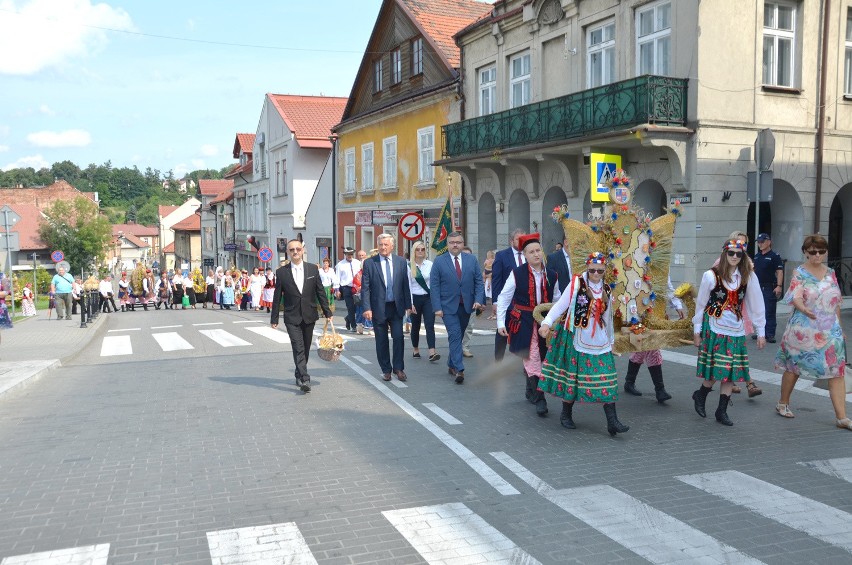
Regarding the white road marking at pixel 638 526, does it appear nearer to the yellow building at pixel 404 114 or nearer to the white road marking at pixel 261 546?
the white road marking at pixel 261 546

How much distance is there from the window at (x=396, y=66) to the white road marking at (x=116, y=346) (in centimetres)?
1659

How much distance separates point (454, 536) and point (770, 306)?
9898mm

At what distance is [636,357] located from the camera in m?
8.70

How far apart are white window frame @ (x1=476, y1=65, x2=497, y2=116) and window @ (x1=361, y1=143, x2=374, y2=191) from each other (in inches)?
365

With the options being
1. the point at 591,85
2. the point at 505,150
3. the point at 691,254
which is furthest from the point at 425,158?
the point at 691,254

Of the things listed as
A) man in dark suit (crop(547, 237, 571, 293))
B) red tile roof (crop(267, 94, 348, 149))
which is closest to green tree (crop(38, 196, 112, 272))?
red tile roof (crop(267, 94, 348, 149))

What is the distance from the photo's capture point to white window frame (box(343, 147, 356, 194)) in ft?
118

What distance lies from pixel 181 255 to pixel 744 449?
94.7m

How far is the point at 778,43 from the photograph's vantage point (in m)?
17.4

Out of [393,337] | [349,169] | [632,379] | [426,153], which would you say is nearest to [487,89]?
[426,153]

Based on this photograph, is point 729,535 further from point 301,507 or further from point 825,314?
point 825,314

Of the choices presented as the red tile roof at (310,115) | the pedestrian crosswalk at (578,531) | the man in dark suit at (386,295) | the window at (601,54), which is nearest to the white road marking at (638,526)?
the pedestrian crosswalk at (578,531)

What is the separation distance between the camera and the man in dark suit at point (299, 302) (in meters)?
9.76

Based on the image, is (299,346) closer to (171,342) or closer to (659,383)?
(659,383)
